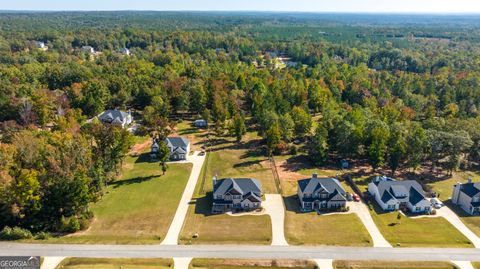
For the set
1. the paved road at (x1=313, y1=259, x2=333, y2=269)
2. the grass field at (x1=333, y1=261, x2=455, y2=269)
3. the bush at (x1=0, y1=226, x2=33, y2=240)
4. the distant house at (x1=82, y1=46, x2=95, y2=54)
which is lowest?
the paved road at (x1=313, y1=259, x2=333, y2=269)

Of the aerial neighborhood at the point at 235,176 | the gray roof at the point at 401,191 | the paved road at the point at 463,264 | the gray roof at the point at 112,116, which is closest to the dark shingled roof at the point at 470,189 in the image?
the aerial neighborhood at the point at 235,176

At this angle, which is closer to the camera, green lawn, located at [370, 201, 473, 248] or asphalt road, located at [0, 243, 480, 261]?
asphalt road, located at [0, 243, 480, 261]

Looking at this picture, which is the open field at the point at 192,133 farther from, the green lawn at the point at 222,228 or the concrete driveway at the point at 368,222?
the concrete driveway at the point at 368,222

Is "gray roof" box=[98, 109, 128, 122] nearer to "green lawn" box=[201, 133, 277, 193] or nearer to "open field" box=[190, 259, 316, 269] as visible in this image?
"green lawn" box=[201, 133, 277, 193]

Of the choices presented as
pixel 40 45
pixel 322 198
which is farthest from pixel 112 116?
pixel 40 45

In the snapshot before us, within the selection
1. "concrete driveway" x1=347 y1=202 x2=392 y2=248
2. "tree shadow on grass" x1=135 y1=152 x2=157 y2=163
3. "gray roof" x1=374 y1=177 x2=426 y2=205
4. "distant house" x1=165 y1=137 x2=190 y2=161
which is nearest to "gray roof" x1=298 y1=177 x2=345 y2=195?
"concrete driveway" x1=347 y1=202 x2=392 y2=248

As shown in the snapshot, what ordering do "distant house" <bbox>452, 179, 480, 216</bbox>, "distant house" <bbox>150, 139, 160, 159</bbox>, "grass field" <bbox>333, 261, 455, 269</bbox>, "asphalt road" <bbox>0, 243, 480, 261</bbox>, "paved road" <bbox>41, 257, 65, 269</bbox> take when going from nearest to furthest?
1. "paved road" <bbox>41, 257, 65, 269</bbox>
2. "grass field" <bbox>333, 261, 455, 269</bbox>
3. "asphalt road" <bbox>0, 243, 480, 261</bbox>
4. "distant house" <bbox>452, 179, 480, 216</bbox>
5. "distant house" <bbox>150, 139, 160, 159</bbox>

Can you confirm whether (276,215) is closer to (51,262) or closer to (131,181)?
(131,181)

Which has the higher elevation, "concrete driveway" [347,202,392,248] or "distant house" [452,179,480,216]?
"distant house" [452,179,480,216]
